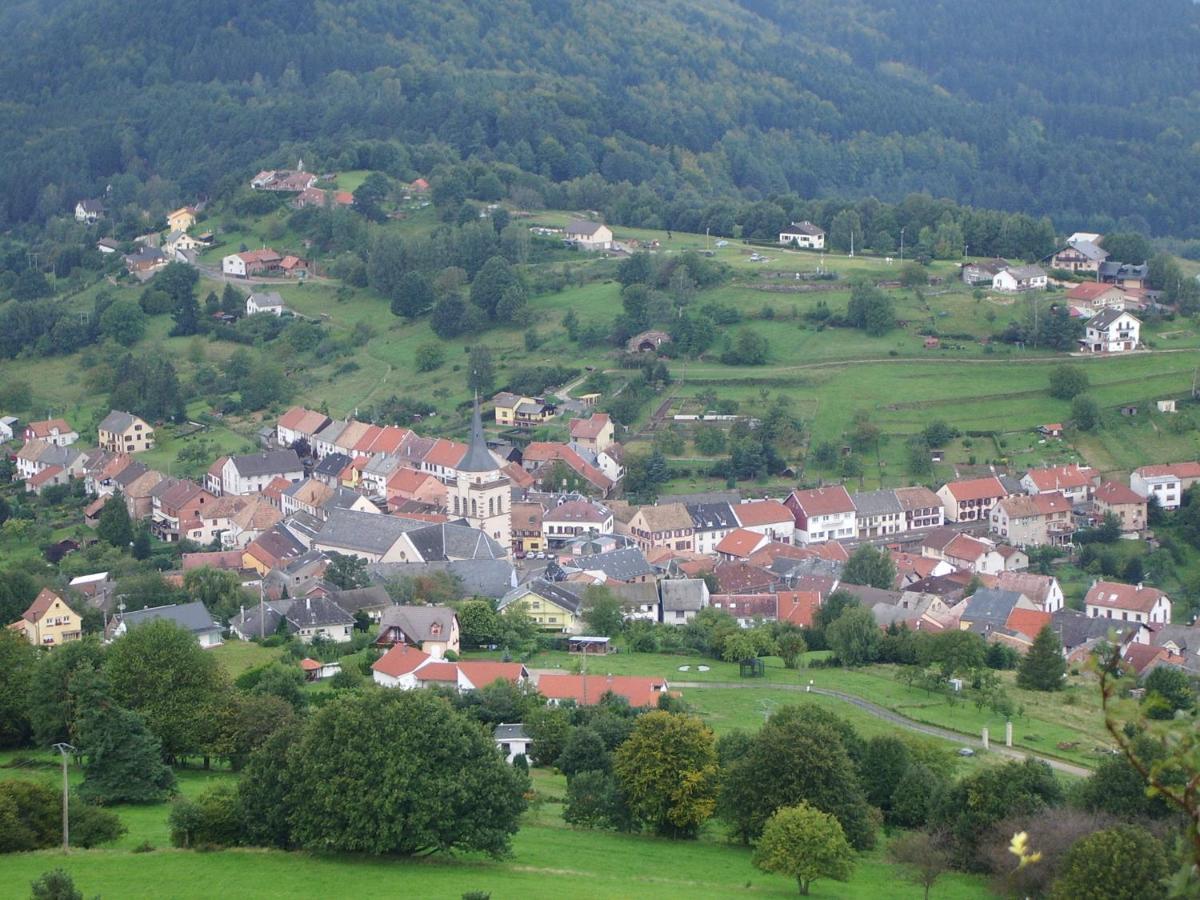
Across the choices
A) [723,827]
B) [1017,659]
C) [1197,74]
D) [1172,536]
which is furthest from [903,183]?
[723,827]

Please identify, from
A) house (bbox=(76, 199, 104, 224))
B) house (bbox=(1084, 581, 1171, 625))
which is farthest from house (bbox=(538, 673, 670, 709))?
house (bbox=(76, 199, 104, 224))

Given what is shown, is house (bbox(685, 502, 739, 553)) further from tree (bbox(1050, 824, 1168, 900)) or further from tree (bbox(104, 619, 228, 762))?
tree (bbox(1050, 824, 1168, 900))

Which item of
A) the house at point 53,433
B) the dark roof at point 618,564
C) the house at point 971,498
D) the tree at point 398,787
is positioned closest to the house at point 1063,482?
the house at point 971,498

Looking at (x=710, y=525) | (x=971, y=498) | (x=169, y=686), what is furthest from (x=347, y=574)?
(x=971, y=498)

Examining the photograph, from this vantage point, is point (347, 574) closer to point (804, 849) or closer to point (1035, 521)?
point (1035, 521)

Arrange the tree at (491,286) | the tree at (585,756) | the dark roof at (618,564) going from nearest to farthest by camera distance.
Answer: the tree at (585,756), the dark roof at (618,564), the tree at (491,286)

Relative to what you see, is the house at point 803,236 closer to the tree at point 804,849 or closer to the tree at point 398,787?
the tree at point 804,849

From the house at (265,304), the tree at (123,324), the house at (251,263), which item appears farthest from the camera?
the house at (251,263)
